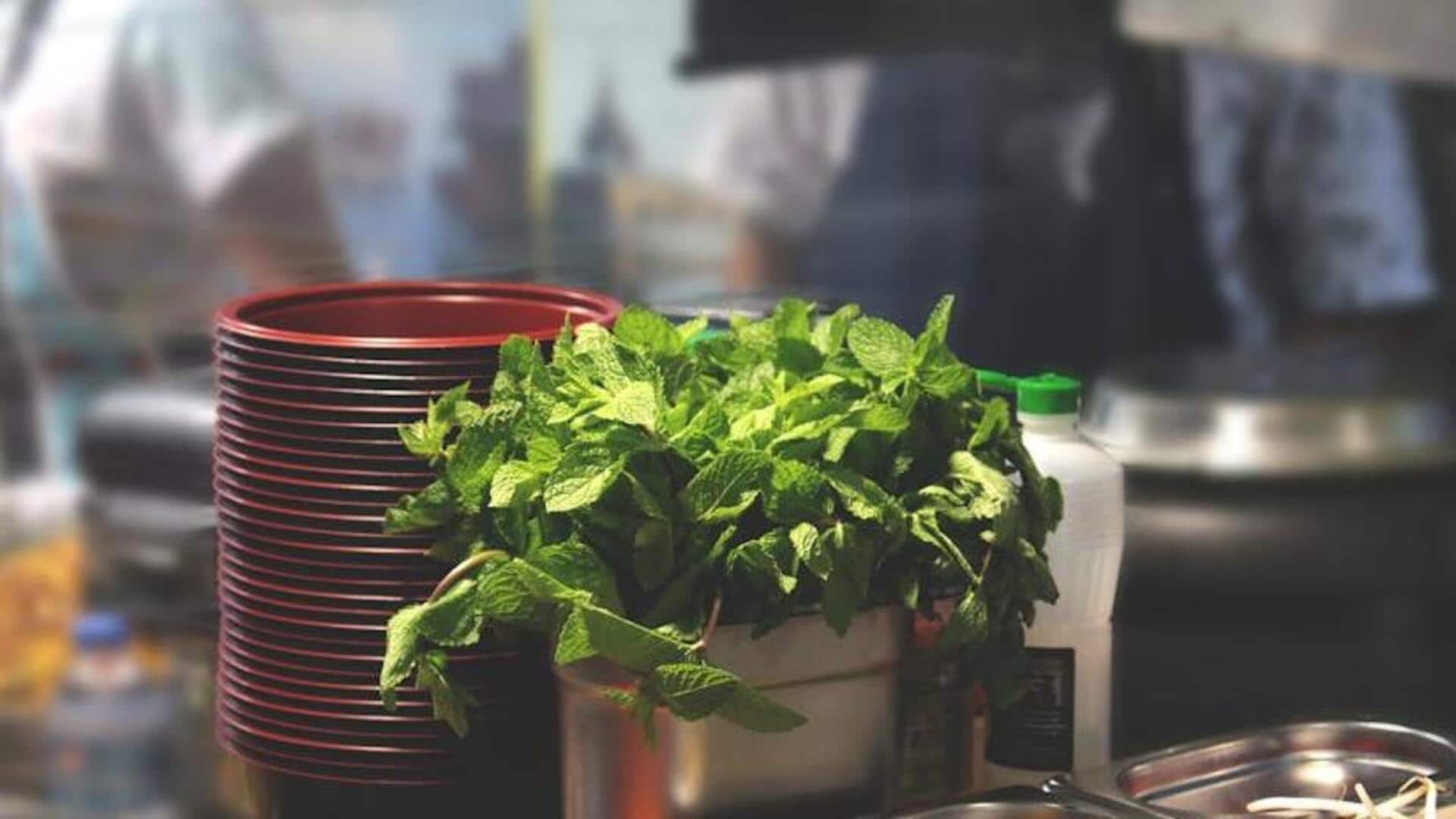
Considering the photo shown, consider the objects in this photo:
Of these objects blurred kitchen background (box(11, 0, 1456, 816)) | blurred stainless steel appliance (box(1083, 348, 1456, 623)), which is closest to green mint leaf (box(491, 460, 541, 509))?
blurred kitchen background (box(11, 0, 1456, 816))

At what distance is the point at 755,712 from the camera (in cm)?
86

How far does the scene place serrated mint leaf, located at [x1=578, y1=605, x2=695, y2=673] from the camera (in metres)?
0.84

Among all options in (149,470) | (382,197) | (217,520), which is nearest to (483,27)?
(382,197)

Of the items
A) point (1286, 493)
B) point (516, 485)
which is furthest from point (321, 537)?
point (1286, 493)

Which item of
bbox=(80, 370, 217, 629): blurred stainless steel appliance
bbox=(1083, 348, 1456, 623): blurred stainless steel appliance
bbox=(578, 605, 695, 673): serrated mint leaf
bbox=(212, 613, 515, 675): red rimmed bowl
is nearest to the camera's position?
bbox=(578, 605, 695, 673): serrated mint leaf

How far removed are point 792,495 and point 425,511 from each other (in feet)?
0.57

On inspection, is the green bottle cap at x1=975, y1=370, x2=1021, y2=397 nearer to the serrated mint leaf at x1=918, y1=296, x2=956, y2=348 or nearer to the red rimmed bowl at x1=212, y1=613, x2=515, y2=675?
the serrated mint leaf at x1=918, y1=296, x2=956, y2=348

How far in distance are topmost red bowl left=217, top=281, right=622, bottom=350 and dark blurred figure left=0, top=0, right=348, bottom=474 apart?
101 inches

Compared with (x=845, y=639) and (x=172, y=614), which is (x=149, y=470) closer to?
(x=172, y=614)

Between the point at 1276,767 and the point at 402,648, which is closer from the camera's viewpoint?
the point at 402,648

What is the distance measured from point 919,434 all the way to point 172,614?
4.37ft

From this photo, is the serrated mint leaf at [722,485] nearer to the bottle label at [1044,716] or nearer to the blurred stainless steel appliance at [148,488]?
the bottle label at [1044,716]

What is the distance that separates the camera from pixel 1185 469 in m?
2.28

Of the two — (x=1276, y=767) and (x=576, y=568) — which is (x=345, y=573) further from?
(x=1276, y=767)
